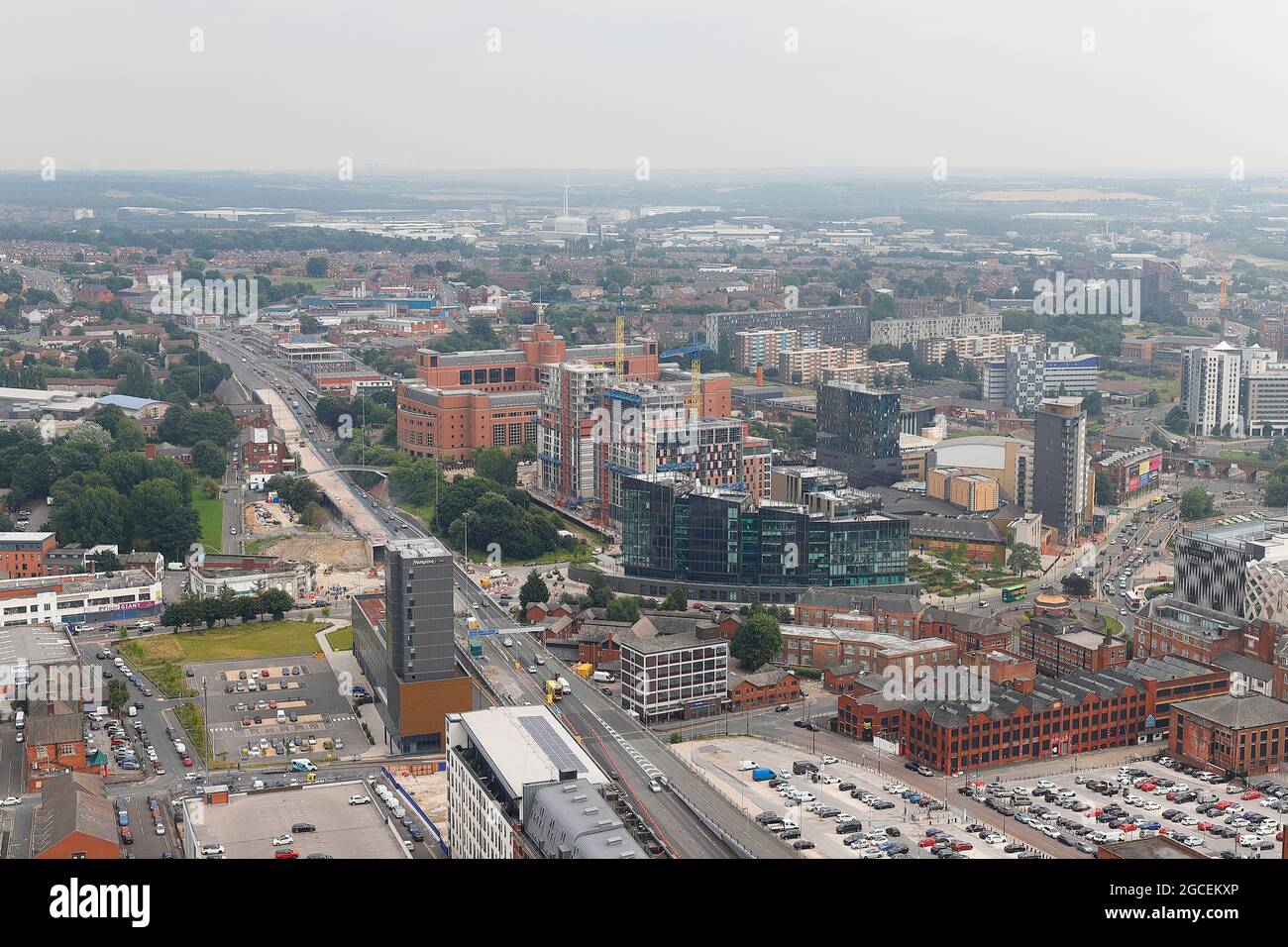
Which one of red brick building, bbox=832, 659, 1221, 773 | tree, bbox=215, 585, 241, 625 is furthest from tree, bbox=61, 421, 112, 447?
red brick building, bbox=832, 659, 1221, 773

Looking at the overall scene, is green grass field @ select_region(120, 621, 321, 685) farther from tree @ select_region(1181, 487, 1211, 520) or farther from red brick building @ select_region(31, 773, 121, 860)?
tree @ select_region(1181, 487, 1211, 520)

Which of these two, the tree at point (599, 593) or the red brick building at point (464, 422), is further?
the red brick building at point (464, 422)

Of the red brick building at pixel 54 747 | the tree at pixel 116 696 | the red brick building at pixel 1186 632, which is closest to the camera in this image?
the red brick building at pixel 54 747

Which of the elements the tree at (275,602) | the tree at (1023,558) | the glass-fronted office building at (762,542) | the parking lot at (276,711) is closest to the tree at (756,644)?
the glass-fronted office building at (762,542)

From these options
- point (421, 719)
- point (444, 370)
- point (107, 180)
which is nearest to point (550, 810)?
point (421, 719)

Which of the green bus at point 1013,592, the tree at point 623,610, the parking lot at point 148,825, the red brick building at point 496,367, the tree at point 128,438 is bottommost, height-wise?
the parking lot at point 148,825

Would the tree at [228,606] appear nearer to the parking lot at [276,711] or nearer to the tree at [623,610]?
the parking lot at [276,711]

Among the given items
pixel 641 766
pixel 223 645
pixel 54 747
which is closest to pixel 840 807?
pixel 641 766
